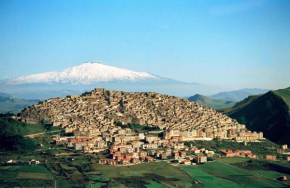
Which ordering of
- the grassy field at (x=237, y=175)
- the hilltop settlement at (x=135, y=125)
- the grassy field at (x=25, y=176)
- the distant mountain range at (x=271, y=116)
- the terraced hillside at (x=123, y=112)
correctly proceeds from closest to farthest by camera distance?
the grassy field at (x=25, y=176) → the grassy field at (x=237, y=175) → the hilltop settlement at (x=135, y=125) → the terraced hillside at (x=123, y=112) → the distant mountain range at (x=271, y=116)

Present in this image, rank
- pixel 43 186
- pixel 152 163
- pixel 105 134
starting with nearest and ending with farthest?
Answer: pixel 43 186 → pixel 152 163 → pixel 105 134

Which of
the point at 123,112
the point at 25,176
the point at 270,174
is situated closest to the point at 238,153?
the point at 270,174

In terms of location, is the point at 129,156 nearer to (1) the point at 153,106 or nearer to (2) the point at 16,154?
(2) the point at 16,154

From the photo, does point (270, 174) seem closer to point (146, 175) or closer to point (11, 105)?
point (146, 175)

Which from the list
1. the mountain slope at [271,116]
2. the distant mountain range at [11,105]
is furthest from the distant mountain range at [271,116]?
the distant mountain range at [11,105]

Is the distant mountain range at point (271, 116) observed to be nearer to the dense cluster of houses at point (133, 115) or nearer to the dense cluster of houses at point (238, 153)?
the dense cluster of houses at point (133, 115)

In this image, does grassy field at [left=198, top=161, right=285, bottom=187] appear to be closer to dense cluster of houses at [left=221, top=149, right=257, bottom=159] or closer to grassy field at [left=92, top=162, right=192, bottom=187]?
grassy field at [left=92, top=162, right=192, bottom=187]

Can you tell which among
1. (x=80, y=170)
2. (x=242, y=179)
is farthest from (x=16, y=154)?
(x=242, y=179)

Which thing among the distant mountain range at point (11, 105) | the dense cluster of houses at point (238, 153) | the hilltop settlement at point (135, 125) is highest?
the distant mountain range at point (11, 105)
